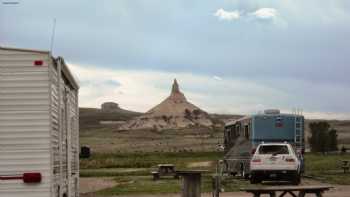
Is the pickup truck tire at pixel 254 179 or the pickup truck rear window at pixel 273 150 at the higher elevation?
the pickup truck rear window at pixel 273 150

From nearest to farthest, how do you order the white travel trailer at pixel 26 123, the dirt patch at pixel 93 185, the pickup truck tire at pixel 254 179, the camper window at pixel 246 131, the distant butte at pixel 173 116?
the white travel trailer at pixel 26 123 < the dirt patch at pixel 93 185 < the pickup truck tire at pixel 254 179 < the camper window at pixel 246 131 < the distant butte at pixel 173 116

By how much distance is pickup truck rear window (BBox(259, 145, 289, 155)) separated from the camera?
2958 centimetres

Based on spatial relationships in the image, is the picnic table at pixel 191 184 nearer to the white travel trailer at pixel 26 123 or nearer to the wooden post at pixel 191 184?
the wooden post at pixel 191 184

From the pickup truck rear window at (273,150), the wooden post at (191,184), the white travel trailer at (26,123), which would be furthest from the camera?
the pickup truck rear window at (273,150)

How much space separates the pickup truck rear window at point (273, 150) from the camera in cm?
2958

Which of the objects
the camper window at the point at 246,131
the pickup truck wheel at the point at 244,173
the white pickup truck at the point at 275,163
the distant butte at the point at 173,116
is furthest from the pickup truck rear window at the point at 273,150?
the distant butte at the point at 173,116

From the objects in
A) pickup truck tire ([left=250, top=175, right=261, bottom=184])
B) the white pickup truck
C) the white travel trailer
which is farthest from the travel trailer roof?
pickup truck tire ([left=250, top=175, right=261, bottom=184])

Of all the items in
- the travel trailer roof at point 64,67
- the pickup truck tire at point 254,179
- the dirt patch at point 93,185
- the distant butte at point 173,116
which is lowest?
the dirt patch at point 93,185

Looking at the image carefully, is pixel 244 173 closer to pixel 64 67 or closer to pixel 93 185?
pixel 93 185

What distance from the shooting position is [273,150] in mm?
29688

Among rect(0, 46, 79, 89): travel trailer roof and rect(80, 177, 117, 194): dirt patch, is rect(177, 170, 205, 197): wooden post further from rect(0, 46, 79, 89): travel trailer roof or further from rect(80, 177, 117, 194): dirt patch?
rect(80, 177, 117, 194): dirt patch

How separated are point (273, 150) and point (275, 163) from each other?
21.6 inches

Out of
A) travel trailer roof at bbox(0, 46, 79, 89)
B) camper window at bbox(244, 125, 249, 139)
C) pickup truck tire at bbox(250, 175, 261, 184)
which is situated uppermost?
travel trailer roof at bbox(0, 46, 79, 89)

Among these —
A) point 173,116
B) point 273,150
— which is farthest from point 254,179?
point 173,116
